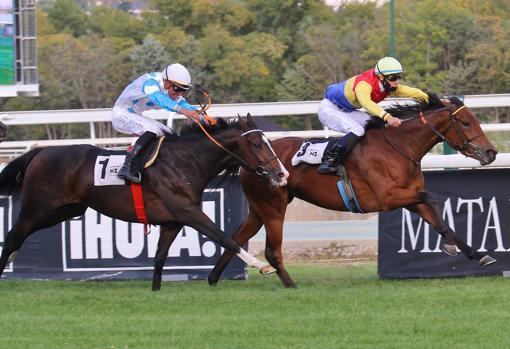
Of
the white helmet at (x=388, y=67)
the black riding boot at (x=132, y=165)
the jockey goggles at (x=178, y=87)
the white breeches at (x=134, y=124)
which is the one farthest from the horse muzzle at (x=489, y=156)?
the black riding boot at (x=132, y=165)

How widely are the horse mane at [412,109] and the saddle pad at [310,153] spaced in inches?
18.0

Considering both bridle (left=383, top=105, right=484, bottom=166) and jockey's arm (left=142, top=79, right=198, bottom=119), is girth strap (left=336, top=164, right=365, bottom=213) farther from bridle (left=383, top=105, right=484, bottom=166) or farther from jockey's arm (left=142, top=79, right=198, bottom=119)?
jockey's arm (left=142, top=79, right=198, bottom=119)

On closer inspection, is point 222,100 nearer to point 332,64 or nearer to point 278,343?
point 332,64

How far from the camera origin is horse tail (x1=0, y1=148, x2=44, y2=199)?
10.2 metres

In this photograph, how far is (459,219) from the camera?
10.5 metres

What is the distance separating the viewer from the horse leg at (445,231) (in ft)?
30.8

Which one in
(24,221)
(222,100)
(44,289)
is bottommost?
(222,100)

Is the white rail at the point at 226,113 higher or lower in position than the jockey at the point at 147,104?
lower

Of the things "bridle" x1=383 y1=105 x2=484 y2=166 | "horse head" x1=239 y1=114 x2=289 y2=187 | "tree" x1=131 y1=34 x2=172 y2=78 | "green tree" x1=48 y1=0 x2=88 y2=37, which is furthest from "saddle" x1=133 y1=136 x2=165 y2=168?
"green tree" x1=48 y1=0 x2=88 y2=37

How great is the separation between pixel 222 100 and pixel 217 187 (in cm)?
3001

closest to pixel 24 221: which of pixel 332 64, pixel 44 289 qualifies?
pixel 44 289

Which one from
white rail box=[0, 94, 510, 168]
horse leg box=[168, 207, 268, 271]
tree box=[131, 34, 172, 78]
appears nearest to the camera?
horse leg box=[168, 207, 268, 271]

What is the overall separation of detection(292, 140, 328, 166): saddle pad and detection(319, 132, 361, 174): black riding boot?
0.32 feet

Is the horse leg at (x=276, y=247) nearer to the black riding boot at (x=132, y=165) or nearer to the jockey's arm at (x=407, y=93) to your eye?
the black riding boot at (x=132, y=165)
